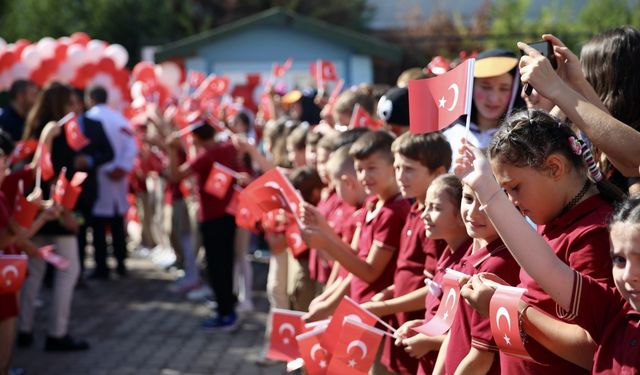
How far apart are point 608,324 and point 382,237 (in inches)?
78.6

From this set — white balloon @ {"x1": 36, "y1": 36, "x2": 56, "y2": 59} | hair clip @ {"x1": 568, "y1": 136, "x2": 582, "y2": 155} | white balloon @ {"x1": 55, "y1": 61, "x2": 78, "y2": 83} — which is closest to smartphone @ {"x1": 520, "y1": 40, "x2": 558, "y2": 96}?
hair clip @ {"x1": 568, "y1": 136, "x2": 582, "y2": 155}

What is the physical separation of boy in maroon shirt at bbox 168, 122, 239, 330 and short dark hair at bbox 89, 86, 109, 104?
251 centimetres

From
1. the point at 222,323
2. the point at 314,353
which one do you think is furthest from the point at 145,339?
the point at 314,353

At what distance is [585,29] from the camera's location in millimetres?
23406

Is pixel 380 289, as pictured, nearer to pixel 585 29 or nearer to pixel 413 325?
pixel 413 325

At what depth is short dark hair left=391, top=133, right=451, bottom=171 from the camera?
4.44 metres

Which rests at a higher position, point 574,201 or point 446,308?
point 574,201

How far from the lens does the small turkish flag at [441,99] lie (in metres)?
3.28

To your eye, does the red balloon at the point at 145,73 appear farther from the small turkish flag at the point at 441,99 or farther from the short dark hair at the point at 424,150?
the small turkish flag at the point at 441,99

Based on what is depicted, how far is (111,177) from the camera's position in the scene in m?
11.6

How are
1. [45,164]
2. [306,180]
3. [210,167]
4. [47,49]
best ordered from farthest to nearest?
[47,49], [210,167], [45,164], [306,180]

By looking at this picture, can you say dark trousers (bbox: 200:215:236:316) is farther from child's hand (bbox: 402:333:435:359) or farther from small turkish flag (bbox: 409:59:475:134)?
small turkish flag (bbox: 409:59:475:134)

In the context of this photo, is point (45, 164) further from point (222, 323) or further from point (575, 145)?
point (575, 145)

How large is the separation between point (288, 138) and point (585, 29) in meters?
17.4
